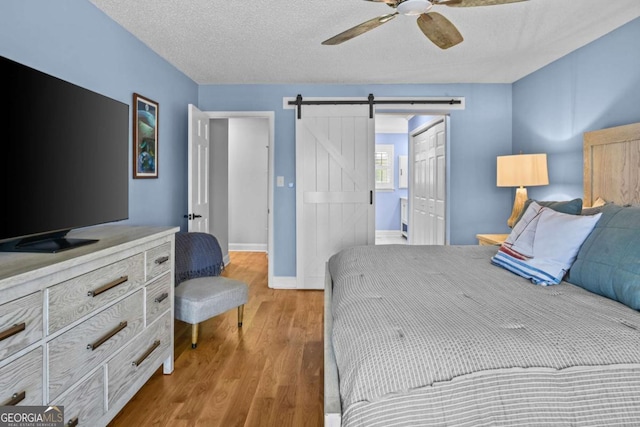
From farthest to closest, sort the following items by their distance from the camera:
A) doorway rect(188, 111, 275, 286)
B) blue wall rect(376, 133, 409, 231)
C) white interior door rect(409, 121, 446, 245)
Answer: blue wall rect(376, 133, 409, 231)
doorway rect(188, 111, 275, 286)
white interior door rect(409, 121, 446, 245)

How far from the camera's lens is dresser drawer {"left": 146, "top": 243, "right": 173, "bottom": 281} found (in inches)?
80.1

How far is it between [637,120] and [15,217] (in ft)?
11.8

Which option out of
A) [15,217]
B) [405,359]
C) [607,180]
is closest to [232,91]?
[15,217]

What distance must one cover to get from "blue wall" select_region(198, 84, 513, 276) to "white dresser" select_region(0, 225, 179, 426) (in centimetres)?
229

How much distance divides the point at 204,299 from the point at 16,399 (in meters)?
1.57

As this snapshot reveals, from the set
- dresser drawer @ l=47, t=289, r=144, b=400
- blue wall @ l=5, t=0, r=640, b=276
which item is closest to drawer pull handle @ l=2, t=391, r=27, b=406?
dresser drawer @ l=47, t=289, r=144, b=400

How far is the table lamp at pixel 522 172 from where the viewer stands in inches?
132

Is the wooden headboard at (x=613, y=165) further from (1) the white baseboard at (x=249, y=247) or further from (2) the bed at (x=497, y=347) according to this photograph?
(1) the white baseboard at (x=249, y=247)

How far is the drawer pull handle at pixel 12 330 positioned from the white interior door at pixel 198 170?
2.59 metres

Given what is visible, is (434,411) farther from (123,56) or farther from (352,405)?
(123,56)

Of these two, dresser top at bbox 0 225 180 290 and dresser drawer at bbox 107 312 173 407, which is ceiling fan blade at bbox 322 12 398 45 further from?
dresser drawer at bbox 107 312 173 407

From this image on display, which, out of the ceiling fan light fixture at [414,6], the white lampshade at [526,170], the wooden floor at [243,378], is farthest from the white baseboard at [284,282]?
the ceiling fan light fixture at [414,6]

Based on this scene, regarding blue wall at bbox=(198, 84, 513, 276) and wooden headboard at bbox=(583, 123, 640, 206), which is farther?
blue wall at bbox=(198, 84, 513, 276)

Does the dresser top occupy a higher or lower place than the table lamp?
lower
